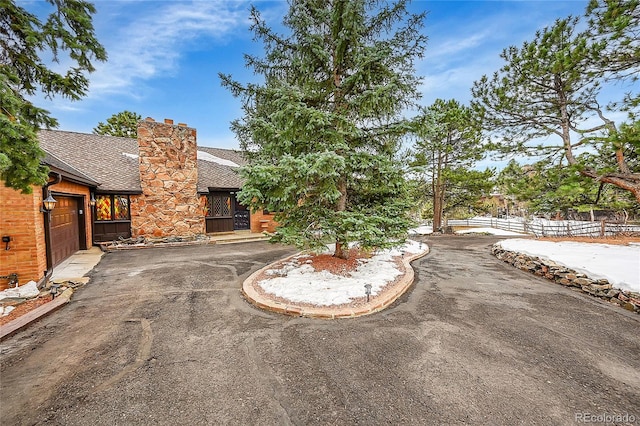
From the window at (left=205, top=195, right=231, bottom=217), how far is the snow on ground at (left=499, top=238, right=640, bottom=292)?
14.5 meters

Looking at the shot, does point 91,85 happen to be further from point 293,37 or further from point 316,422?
point 316,422

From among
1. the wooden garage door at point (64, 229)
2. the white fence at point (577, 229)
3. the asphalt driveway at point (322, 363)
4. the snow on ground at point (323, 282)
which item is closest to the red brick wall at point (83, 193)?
the wooden garage door at point (64, 229)

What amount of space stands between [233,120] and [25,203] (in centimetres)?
518

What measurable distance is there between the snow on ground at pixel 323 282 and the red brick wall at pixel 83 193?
812cm

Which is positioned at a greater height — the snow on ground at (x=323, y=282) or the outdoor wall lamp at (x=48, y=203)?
the outdoor wall lamp at (x=48, y=203)

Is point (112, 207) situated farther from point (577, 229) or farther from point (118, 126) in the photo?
point (577, 229)

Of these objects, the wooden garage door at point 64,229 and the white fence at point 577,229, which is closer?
the wooden garage door at point 64,229

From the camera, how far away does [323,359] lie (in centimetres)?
317

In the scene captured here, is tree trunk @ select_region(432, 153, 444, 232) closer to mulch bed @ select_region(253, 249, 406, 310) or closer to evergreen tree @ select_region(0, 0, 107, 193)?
mulch bed @ select_region(253, 249, 406, 310)

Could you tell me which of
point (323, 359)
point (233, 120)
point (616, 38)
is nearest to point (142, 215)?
point (233, 120)

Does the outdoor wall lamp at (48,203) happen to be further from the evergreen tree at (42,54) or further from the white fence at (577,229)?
the white fence at (577,229)

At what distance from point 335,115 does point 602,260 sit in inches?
335

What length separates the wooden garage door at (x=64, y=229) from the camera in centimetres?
776

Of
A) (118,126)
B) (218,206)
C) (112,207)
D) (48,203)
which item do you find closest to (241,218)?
(218,206)
